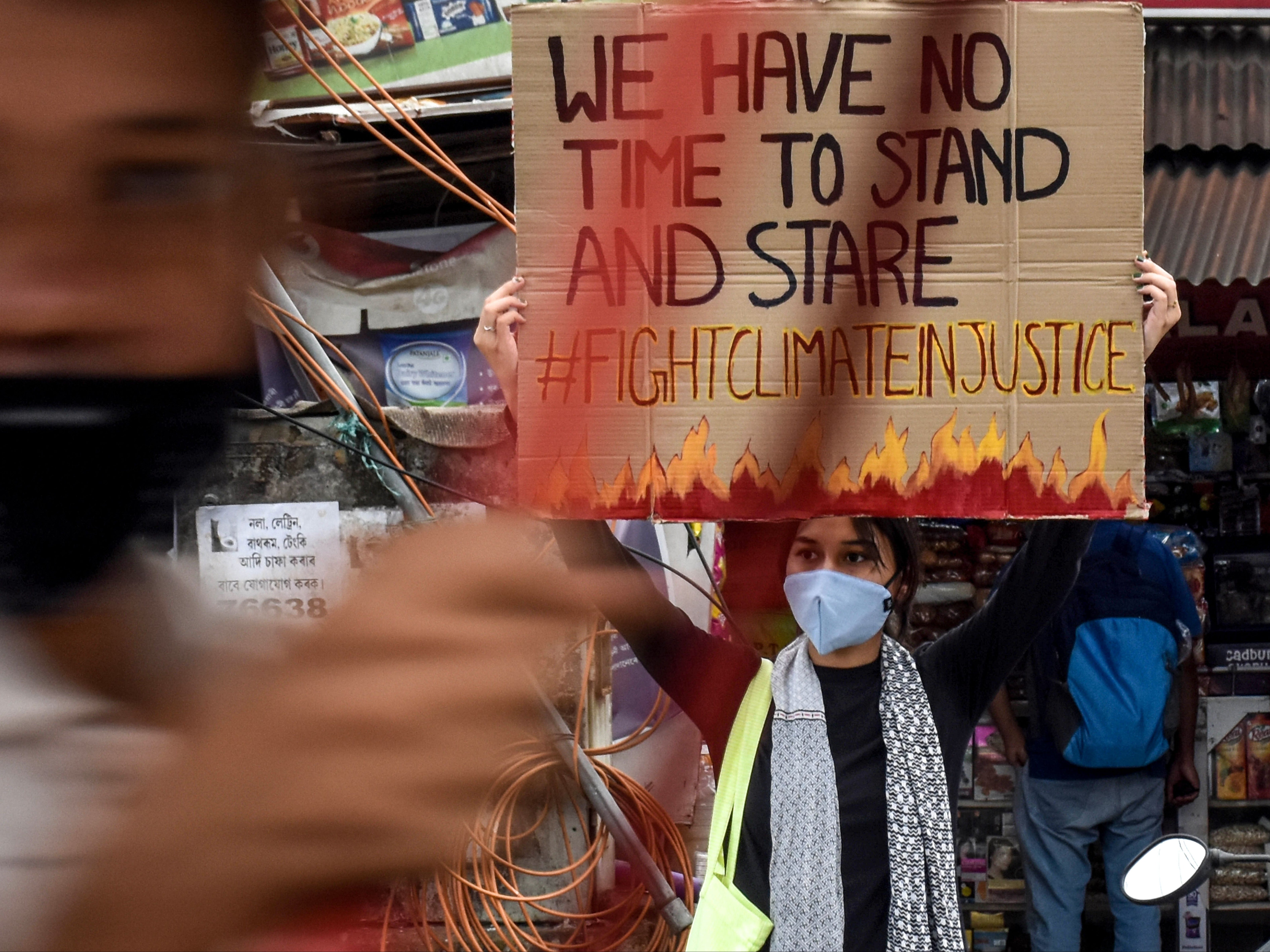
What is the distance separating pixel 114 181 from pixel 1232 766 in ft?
15.9

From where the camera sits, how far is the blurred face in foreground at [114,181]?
2.08 ft

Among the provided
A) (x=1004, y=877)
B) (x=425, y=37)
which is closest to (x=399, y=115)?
(x=425, y=37)

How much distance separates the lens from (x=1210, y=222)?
344 centimetres

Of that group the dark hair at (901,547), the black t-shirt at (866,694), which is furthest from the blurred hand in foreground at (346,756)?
the dark hair at (901,547)

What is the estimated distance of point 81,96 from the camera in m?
0.64

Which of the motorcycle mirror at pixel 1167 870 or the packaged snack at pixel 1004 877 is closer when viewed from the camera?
the motorcycle mirror at pixel 1167 870

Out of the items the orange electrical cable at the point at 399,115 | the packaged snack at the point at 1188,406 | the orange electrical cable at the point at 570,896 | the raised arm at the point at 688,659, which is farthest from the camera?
the packaged snack at the point at 1188,406

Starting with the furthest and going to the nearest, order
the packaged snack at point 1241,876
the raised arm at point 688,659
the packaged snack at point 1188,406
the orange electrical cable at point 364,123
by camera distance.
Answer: the packaged snack at point 1241,876 → the packaged snack at point 1188,406 → the raised arm at point 688,659 → the orange electrical cable at point 364,123

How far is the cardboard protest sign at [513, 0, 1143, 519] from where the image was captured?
5.69ft

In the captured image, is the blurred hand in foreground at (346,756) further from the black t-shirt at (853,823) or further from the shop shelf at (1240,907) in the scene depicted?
the shop shelf at (1240,907)

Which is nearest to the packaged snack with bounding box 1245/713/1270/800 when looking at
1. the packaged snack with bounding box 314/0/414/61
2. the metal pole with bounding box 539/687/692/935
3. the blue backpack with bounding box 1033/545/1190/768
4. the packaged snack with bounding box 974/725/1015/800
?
the blue backpack with bounding box 1033/545/1190/768

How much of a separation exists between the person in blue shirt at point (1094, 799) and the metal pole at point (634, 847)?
1.47 meters

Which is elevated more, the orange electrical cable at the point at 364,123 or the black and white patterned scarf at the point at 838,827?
the orange electrical cable at the point at 364,123

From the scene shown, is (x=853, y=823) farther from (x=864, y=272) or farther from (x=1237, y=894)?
(x=1237, y=894)
